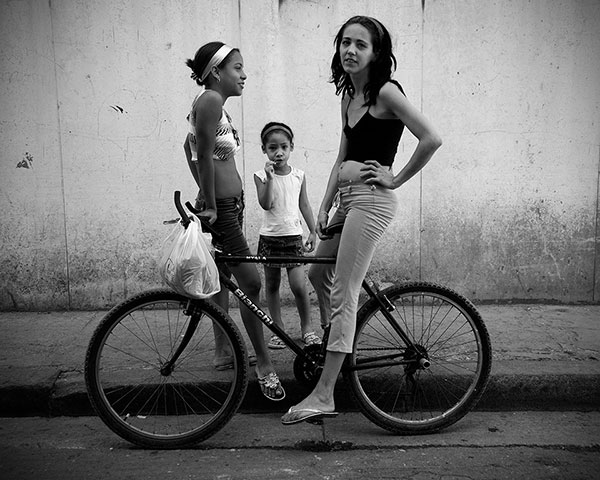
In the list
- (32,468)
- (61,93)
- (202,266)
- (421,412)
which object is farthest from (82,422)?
(61,93)

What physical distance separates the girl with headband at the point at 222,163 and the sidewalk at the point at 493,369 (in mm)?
372

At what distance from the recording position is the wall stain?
536 cm

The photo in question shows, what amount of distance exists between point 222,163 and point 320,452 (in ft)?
5.42


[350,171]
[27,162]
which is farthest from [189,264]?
[27,162]

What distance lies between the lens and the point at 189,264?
3119 mm

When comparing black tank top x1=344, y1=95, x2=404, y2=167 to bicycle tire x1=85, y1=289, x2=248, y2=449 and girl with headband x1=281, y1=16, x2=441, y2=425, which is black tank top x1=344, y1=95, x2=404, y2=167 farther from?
bicycle tire x1=85, y1=289, x2=248, y2=449

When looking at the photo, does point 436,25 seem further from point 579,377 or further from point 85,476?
point 85,476

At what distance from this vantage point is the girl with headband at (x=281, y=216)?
→ 4.25 meters

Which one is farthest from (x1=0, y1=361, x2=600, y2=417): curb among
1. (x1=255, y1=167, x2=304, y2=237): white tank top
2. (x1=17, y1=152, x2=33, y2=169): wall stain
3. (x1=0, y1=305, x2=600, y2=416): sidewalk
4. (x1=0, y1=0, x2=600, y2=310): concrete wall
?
(x1=17, y1=152, x2=33, y2=169): wall stain

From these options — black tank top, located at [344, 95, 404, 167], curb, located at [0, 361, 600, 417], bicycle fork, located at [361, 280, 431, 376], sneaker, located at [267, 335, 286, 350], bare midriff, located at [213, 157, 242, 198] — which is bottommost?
curb, located at [0, 361, 600, 417]

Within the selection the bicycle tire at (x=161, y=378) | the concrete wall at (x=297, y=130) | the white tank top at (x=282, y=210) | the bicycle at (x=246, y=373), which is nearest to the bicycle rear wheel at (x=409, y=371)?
the bicycle at (x=246, y=373)

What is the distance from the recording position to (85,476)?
3068 millimetres

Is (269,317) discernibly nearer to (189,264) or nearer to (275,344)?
(189,264)

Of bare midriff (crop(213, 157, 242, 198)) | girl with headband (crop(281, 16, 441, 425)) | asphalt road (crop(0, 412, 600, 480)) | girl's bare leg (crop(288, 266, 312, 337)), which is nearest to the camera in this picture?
asphalt road (crop(0, 412, 600, 480))
